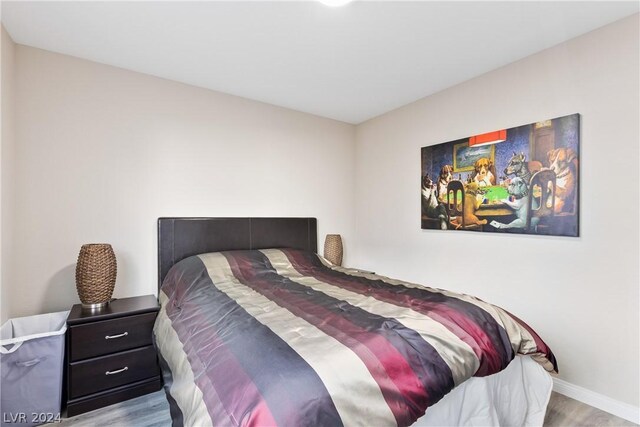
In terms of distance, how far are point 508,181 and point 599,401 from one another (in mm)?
1506

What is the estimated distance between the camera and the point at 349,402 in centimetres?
100

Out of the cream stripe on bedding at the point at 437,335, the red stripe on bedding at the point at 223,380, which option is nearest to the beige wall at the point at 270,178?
the cream stripe on bedding at the point at 437,335

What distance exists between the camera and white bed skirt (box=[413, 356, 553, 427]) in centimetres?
139

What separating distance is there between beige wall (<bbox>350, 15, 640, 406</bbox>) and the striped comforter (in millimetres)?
615

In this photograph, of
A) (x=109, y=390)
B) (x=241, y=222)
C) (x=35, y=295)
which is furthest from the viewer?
(x=241, y=222)

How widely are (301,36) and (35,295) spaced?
8.15ft

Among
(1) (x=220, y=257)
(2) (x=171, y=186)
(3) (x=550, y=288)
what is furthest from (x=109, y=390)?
(3) (x=550, y=288)

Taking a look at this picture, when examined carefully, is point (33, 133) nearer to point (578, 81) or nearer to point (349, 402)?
point (349, 402)

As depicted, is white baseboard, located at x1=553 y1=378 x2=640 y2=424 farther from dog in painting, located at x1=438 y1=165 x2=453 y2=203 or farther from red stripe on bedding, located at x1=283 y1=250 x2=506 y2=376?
dog in painting, located at x1=438 y1=165 x2=453 y2=203

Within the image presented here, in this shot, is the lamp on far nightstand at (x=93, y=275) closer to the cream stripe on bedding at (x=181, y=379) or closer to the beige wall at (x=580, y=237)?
the cream stripe on bedding at (x=181, y=379)

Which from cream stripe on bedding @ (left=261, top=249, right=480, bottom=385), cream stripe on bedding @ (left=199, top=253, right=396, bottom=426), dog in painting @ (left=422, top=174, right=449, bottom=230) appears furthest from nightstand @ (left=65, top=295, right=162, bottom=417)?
dog in painting @ (left=422, top=174, right=449, bottom=230)

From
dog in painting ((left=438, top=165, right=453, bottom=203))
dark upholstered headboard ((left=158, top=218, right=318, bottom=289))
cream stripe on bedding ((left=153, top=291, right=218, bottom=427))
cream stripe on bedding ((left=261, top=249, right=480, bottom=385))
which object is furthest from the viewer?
dog in painting ((left=438, top=165, right=453, bottom=203))

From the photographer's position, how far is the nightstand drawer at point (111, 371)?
6.02 ft

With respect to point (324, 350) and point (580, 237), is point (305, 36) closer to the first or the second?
point (324, 350)
